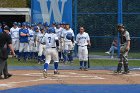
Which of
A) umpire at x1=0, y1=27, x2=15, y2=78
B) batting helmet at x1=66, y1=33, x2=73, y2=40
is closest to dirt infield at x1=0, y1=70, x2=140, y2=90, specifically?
umpire at x1=0, y1=27, x2=15, y2=78

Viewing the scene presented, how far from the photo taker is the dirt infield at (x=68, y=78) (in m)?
15.5

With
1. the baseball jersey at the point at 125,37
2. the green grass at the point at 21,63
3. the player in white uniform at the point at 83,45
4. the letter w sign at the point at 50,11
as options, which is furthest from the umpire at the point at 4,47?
the letter w sign at the point at 50,11

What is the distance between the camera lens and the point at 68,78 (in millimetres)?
16906

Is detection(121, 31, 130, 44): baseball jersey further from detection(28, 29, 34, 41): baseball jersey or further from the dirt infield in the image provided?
detection(28, 29, 34, 41): baseball jersey

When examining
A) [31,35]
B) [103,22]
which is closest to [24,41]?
[31,35]

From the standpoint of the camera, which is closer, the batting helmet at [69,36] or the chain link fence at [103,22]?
the batting helmet at [69,36]

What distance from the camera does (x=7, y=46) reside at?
16562 millimetres

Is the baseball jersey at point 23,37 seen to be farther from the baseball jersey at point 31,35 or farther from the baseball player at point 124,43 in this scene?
the baseball player at point 124,43

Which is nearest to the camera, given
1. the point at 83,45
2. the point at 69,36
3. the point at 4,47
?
the point at 4,47

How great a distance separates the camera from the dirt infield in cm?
1551

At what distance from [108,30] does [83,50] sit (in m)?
11.0

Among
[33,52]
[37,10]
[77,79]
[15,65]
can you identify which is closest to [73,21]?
[37,10]

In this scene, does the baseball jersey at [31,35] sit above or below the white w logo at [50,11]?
below

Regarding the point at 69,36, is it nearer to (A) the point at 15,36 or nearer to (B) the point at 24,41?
(B) the point at 24,41
